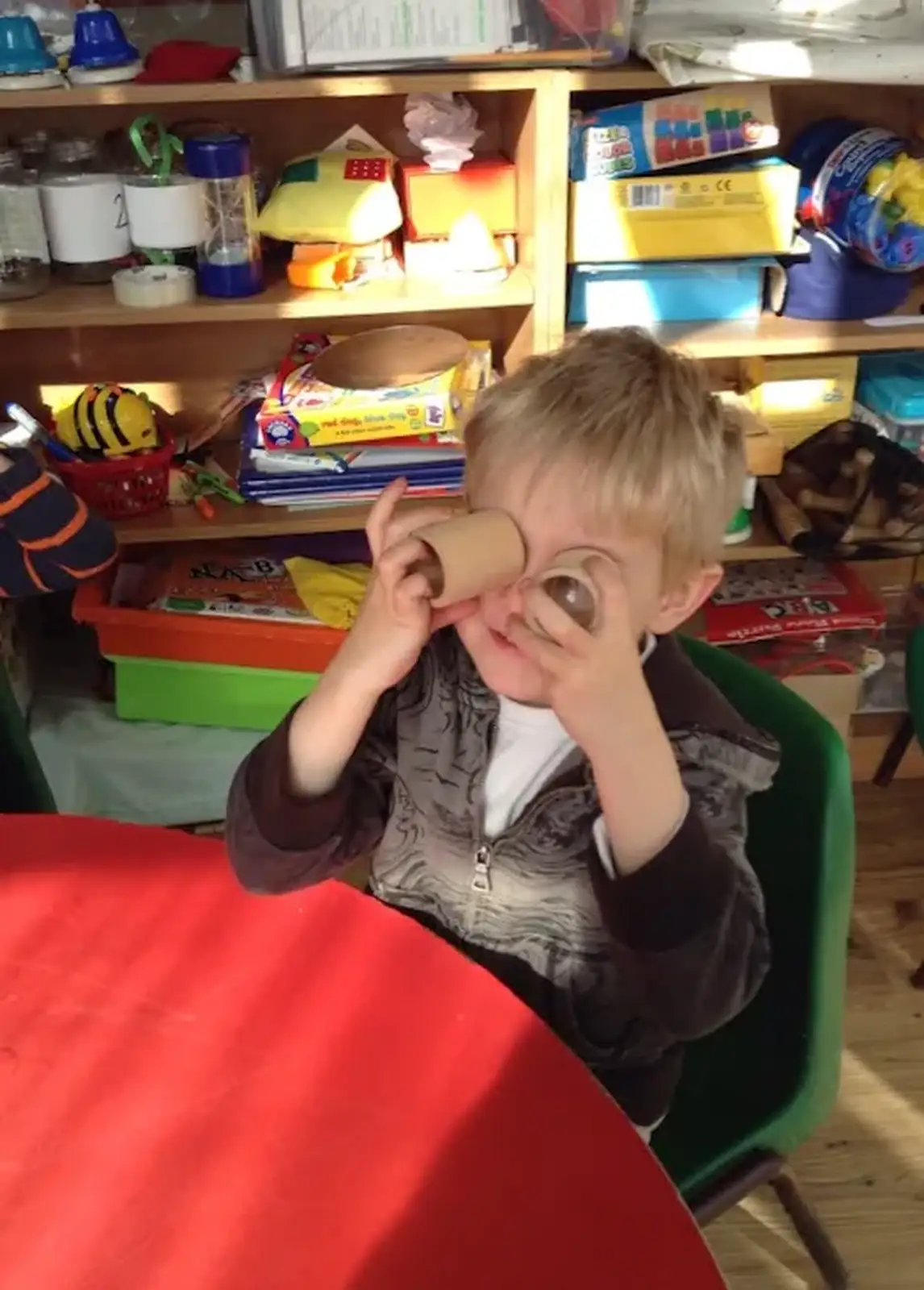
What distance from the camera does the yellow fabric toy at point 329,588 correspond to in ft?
6.15

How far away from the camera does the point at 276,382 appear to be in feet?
6.10

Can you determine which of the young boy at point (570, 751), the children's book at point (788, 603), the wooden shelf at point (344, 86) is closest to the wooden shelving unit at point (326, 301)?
the wooden shelf at point (344, 86)

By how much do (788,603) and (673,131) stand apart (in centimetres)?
73

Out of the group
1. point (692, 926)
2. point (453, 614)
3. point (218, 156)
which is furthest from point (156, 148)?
point (692, 926)

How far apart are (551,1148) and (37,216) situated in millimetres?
1426

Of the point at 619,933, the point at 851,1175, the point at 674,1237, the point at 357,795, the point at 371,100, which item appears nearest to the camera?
the point at 674,1237

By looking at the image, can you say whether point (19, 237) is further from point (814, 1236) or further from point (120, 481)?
point (814, 1236)

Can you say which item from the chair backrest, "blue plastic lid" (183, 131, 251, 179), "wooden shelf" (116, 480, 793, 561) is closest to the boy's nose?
the chair backrest

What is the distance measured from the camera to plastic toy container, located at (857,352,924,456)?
188 cm

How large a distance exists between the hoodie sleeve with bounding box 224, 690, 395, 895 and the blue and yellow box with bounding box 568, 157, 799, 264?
0.99 m

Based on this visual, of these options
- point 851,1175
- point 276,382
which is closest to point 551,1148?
point 851,1175

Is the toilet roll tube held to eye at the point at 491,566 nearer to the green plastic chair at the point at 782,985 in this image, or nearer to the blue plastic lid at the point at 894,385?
the green plastic chair at the point at 782,985

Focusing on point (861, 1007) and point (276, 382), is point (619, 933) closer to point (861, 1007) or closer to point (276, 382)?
point (861, 1007)

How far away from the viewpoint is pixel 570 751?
0.96 metres
